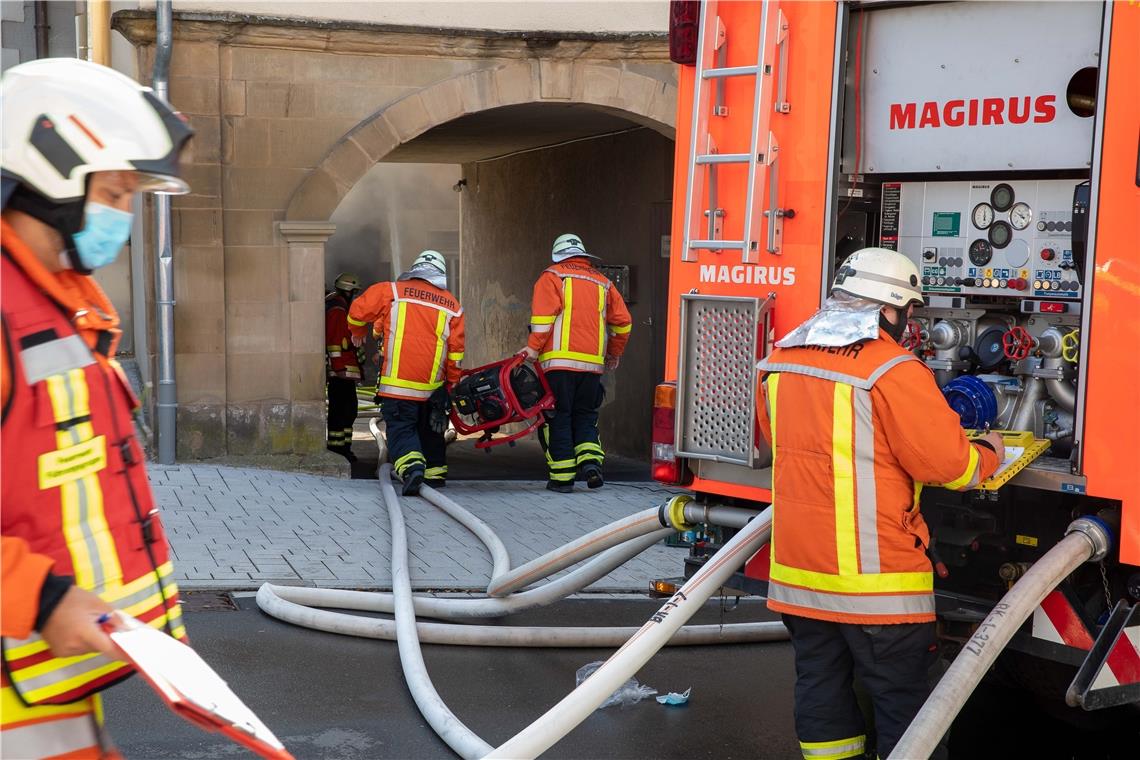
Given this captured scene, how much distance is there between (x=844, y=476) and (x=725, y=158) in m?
1.34

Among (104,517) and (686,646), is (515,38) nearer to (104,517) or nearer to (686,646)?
(686,646)

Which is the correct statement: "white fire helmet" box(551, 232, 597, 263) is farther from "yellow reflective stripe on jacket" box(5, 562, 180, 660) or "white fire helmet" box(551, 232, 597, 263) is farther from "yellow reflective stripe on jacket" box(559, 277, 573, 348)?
"yellow reflective stripe on jacket" box(5, 562, 180, 660)

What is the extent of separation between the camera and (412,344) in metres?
9.15

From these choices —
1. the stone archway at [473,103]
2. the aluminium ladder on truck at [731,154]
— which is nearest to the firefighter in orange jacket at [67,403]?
the aluminium ladder on truck at [731,154]

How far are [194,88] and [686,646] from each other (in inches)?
Answer: 237

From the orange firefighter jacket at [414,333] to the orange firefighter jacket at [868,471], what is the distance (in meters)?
5.65

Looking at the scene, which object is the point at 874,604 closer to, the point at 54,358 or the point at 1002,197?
the point at 1002,197

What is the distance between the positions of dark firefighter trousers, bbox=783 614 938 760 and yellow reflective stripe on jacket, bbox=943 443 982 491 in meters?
0.39

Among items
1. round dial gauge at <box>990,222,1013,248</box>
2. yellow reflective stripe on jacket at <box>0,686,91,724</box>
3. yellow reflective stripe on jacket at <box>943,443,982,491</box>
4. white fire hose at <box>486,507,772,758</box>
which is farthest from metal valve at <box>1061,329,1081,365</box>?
yellow reflective stripe on jacket at <box>0,686,91,724</box>

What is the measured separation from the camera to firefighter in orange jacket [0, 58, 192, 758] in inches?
84.0

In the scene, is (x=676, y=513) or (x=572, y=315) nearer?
(x=676, y=513)

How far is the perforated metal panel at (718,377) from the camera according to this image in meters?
→ 4.44

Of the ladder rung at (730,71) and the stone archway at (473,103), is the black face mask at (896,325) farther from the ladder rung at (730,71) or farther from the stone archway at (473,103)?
the stone archway at (473,103)

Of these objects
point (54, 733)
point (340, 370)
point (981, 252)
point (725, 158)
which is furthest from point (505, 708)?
point (340, 370)
